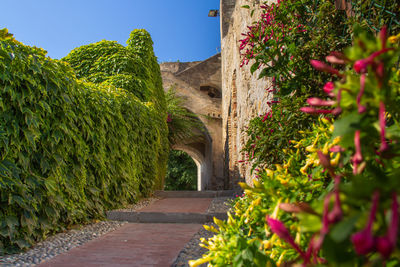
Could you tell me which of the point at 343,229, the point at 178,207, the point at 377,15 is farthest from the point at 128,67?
the point at 343,229

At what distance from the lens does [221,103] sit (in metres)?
12.9

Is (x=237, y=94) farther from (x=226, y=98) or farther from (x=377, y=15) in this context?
(x=377, y=15)

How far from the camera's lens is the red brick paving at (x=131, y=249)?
2104 millimetres

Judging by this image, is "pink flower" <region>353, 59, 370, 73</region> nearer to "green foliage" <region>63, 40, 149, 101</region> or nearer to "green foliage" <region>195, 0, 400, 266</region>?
"green foliage" <region>195, 0, 400, 266</region>

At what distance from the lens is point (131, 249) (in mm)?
2451

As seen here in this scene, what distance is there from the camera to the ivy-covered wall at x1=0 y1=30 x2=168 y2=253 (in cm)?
237

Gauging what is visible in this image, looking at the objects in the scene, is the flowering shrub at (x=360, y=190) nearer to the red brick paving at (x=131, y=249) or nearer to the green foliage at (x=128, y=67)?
the red brick paving at (x=131, y=249)

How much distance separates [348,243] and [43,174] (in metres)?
2.91

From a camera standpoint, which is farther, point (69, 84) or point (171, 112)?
point (171, 112)

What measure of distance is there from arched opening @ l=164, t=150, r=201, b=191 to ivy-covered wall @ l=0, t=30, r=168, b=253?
A: 13309mm

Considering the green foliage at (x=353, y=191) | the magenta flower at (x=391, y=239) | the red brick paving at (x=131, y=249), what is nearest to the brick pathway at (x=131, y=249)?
the red brick paving at (x=131, y=249)

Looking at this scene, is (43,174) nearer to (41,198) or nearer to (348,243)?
(41,198)

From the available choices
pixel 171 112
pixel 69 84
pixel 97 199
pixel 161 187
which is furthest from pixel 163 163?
pixel 69 84


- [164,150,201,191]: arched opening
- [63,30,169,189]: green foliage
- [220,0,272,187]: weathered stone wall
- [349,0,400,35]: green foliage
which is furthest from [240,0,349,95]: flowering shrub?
[164,150,201,191]: arched opening
